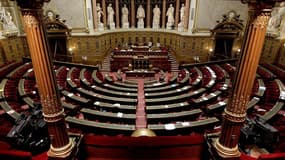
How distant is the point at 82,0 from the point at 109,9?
3.79 m

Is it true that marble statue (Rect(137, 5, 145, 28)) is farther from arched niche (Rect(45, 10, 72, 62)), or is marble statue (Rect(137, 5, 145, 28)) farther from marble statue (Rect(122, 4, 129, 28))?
arched niche (Rect(45, 10, 72, 62))

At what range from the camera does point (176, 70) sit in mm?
16031

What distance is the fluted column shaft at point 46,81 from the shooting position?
9.49ft

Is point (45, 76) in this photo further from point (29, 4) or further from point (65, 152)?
point (65, 152)

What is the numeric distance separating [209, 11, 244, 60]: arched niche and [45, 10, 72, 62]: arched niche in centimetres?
1326

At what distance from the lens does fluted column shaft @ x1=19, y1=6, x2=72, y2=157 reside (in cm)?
289

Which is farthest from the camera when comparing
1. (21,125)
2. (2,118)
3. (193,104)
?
(193,104)

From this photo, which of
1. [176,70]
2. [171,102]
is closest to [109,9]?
[176,70]

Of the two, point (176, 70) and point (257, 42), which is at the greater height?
point (257, 42)

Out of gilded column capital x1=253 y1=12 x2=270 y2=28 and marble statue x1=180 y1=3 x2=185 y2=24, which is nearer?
gilded column capital x1=253 y1=12 x2=270 y2=28

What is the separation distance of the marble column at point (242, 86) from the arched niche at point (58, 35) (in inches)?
604

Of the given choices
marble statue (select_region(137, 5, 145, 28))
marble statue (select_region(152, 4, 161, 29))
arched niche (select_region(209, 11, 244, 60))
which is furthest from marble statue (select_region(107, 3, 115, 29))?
arched niche (select_region(209, 11, 244, 60))

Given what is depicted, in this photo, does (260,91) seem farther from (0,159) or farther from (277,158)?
(0,159)

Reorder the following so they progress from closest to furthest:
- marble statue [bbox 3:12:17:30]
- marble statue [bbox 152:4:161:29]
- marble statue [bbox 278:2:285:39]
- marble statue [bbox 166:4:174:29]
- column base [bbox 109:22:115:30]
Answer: marble statue [bbox 278:2:285:39], marble statue [bbox 3:12:17:30], marble statue [bbox 166:4:174:29], column base [bbox 109:22:115:30], marble statue [bbox 152:4:161:29]
